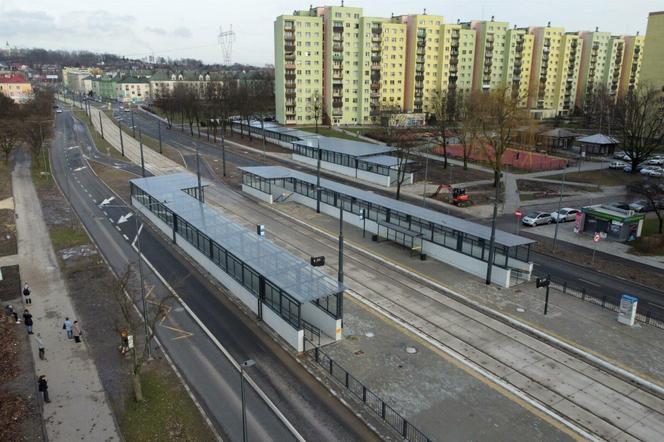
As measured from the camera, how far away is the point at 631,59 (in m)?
153

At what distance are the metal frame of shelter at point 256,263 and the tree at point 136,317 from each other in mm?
4298

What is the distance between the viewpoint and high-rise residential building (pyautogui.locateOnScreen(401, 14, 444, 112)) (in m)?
120


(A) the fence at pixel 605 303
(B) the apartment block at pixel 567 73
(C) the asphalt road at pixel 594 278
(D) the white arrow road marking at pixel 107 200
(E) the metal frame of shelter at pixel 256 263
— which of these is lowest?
(C) the asphalt road at pixel 594 278

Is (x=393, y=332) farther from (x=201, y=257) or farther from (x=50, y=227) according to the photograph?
(x=50, y=227)

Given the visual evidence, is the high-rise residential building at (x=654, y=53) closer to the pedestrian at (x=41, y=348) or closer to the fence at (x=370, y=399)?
the fence at (x=370, y=399)

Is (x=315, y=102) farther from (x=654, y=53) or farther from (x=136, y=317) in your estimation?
(x=136, y=317)

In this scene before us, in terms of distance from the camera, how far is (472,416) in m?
18.0

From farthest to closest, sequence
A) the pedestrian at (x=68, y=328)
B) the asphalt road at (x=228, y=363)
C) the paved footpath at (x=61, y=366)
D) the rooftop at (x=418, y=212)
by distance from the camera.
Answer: the rooftop at (x=418, y=212), the pedestrian at (x=68, y=328), the asphalt road at (x=228, y=363), the paved footpath at (x=61, y=366)

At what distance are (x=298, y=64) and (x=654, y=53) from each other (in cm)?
7186

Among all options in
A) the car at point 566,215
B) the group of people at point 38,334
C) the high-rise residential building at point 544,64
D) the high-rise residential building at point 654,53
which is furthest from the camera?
the high-rise residential building at point 544,64

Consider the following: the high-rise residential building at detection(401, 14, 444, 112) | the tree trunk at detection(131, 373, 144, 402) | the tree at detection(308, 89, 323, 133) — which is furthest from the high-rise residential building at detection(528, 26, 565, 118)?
the tree trunk at detection(131, 373, 144, 402)

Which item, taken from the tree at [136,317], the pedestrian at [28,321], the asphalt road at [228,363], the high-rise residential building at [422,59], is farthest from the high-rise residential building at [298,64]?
the pedestrian at [28,321]

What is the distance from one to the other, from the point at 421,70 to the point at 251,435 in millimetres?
118080

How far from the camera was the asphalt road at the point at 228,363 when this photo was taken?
17.6 m
